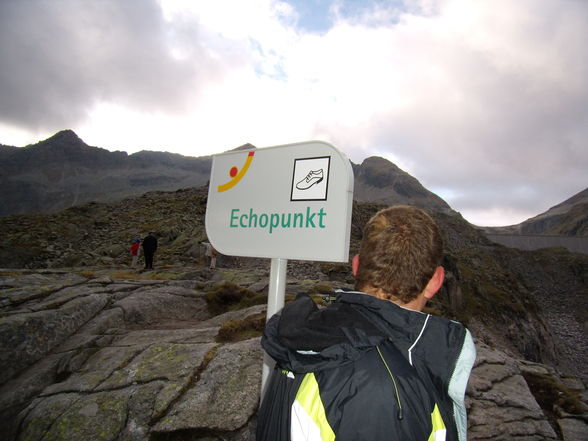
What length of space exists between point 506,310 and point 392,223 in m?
61.2

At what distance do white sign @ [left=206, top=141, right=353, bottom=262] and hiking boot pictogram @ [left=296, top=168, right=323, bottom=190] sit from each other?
0.03 ft

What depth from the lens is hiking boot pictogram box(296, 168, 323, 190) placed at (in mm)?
3211

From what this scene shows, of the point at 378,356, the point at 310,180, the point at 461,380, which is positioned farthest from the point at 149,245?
the point at 461,380

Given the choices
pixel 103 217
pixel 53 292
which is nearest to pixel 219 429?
pixel 53 292

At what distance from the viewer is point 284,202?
11.2 feet

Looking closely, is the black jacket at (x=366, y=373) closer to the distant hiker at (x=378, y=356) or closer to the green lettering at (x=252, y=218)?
the distant hiker at (x=378, y=356)

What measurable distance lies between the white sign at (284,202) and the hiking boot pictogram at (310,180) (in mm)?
10

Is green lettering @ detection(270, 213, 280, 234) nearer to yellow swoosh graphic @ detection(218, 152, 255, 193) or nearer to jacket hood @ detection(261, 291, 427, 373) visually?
yellow swoosh graphic @ detection(218, 152, 255, 193)

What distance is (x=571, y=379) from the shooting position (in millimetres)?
8961

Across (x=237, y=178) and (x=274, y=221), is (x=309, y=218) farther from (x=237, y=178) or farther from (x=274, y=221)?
(x=237, y=178)

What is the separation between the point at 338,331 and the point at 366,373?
10.1 inches

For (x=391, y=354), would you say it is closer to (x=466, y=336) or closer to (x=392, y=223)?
(x=466, y=336)

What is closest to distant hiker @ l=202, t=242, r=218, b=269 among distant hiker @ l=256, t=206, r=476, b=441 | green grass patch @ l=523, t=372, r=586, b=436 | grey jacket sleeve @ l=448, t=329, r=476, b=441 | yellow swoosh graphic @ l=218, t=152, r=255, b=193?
green grass patch @ l=523, t=372, r=586, b=436

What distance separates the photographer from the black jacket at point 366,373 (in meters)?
1.59
